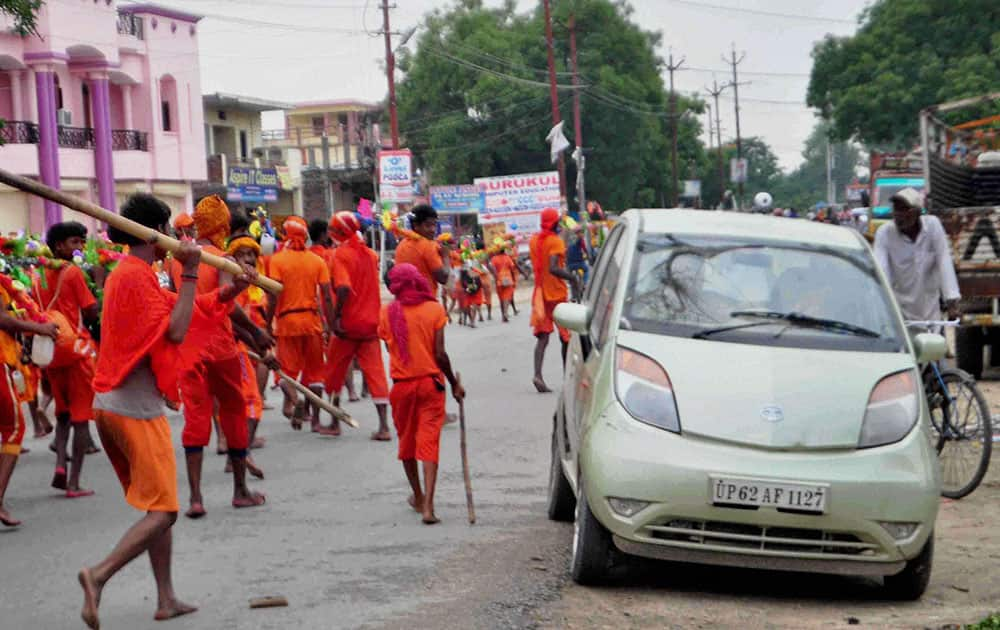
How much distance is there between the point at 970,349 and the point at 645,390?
10.2 metres

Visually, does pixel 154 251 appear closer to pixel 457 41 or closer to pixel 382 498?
pixel 382 498

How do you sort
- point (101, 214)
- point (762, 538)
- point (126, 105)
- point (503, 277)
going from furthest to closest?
point (126, 105)
point (503, 277)
point (762, 538)
point (101, 214)

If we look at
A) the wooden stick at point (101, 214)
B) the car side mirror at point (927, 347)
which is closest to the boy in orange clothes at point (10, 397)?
the wooden stick at point (101, 214)

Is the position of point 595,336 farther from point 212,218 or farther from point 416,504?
point 212,218

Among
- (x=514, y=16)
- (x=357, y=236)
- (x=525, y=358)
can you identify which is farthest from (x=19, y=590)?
(x=514, y=16)

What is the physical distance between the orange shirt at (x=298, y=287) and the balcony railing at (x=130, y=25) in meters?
31.0

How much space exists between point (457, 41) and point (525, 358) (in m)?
54.7

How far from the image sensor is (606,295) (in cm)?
736

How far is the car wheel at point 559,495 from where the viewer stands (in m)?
8.04

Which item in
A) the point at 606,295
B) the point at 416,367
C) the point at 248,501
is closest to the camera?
the point at 606,295

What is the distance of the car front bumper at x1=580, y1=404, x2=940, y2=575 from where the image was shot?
19.6ft

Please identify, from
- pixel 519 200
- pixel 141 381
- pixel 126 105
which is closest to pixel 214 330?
pixel 141 381

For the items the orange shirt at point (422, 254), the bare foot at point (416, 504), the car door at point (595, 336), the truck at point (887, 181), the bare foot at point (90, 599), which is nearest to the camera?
the bare foot at point (90, 599)

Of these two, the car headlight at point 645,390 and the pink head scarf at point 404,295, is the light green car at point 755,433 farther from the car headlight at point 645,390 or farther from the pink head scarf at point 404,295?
the pink head scarf at point 404,295
